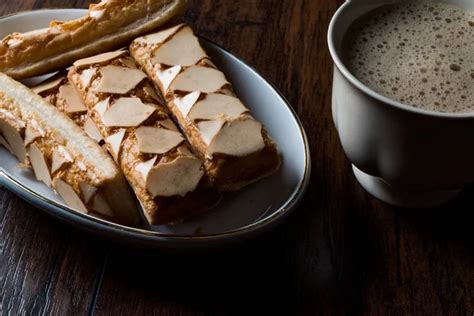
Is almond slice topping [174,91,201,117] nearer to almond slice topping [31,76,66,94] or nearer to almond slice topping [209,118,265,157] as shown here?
almond slice topping [209,118,265,157]

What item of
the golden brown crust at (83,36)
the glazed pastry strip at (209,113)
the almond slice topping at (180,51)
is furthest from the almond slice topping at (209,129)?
the golden brown crust at (83,36)

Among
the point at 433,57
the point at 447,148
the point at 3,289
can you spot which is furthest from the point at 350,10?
the point at 3,289

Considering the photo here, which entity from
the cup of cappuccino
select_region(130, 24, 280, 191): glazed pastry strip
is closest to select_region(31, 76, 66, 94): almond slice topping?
select_region(130, 24, 280, 191): glazed pastry strip

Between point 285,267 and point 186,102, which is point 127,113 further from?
point 285,267

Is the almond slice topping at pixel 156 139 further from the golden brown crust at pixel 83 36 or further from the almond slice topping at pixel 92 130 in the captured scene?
the golden brown crust at pixel 83 36

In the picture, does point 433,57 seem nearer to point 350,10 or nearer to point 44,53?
point 350,10

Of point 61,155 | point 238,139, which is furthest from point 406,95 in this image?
point 61,155
